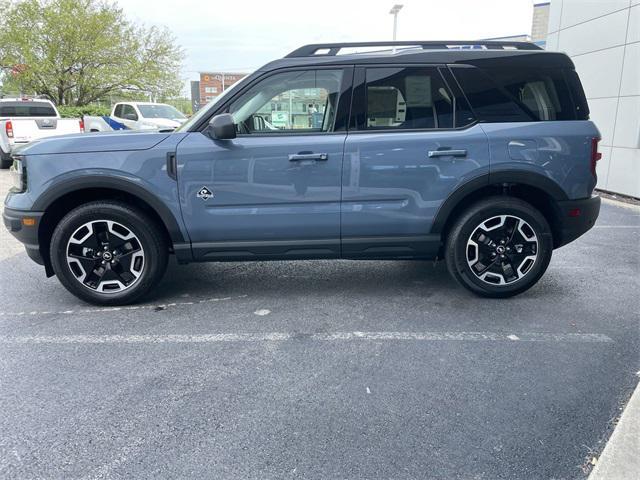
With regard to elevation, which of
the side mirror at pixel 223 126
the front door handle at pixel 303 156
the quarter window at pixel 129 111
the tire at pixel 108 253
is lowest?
the tire at pixel 108 253

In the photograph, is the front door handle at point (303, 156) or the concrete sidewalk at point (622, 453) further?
the front door handle at point (303, 156)

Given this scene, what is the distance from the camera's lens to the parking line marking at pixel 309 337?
3.51m

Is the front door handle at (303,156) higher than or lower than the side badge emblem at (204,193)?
higher

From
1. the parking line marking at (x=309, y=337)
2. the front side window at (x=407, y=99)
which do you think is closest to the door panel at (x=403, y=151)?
the front side window at (x=407, y=99)

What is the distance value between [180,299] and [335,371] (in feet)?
5.91

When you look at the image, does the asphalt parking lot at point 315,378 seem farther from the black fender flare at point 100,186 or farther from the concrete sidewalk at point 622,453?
the black fender flare at point 100,186

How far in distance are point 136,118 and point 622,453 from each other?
1713 centimetres

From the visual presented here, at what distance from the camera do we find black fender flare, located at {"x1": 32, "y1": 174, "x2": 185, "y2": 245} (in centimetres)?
382

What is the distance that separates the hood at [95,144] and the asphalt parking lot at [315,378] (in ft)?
4.19

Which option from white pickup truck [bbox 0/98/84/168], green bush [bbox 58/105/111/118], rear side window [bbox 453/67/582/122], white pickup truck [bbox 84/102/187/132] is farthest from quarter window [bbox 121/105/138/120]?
rear side window [bbox 453/67/582/122]

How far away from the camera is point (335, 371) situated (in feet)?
10.1

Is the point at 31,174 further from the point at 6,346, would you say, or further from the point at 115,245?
the point at 6,346

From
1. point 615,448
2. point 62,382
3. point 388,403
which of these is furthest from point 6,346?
point 615,448

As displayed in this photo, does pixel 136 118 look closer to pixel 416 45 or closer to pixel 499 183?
pixel 416 45
